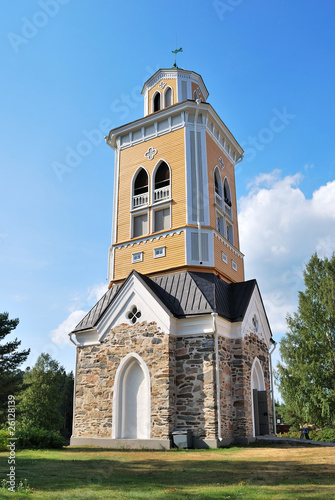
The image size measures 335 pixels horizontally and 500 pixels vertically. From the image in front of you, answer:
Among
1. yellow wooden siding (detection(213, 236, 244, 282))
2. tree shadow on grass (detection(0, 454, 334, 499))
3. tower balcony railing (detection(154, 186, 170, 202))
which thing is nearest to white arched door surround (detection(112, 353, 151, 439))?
tree shadow on grass (detection(0, 454, 334, 499))

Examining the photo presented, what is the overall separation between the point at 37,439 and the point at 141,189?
11.7 meters

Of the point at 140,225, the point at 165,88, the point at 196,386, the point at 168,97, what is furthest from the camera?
the point at 165,88

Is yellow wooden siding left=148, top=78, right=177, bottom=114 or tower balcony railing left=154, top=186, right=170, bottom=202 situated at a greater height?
yellow wooden siding left=148, top=78, right=177, bottom=114

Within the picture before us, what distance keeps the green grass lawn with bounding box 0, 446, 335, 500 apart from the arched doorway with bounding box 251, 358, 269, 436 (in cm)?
490

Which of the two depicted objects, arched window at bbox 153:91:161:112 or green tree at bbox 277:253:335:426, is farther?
green tree at bbox 277:253:335:426

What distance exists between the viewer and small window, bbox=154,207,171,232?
20109 mm

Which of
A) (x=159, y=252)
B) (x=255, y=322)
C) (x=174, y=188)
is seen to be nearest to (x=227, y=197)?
(x=174, y=188)

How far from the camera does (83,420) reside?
1744 cm

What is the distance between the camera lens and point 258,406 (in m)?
17.9

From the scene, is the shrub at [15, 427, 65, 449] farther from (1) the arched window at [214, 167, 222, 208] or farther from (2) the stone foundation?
(1) the arched window at [214, 167, 222, 208]

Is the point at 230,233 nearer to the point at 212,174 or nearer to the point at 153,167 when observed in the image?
the point at 212,174

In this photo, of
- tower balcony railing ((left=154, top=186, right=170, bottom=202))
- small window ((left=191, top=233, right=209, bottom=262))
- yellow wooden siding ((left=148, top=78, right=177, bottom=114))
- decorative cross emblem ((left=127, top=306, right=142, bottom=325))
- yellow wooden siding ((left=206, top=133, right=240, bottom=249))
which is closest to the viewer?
decorative cross emblem ((left=127, top=306, right=142, bottom=325))

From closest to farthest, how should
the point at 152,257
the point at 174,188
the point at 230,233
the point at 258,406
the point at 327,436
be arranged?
the point at 258,406, the point at 152,257, the point at 174,188, the point at 230,233, the point at 327,436

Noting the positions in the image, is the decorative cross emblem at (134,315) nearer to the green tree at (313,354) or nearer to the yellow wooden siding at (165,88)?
the yellow wooden siding at (165,88)
